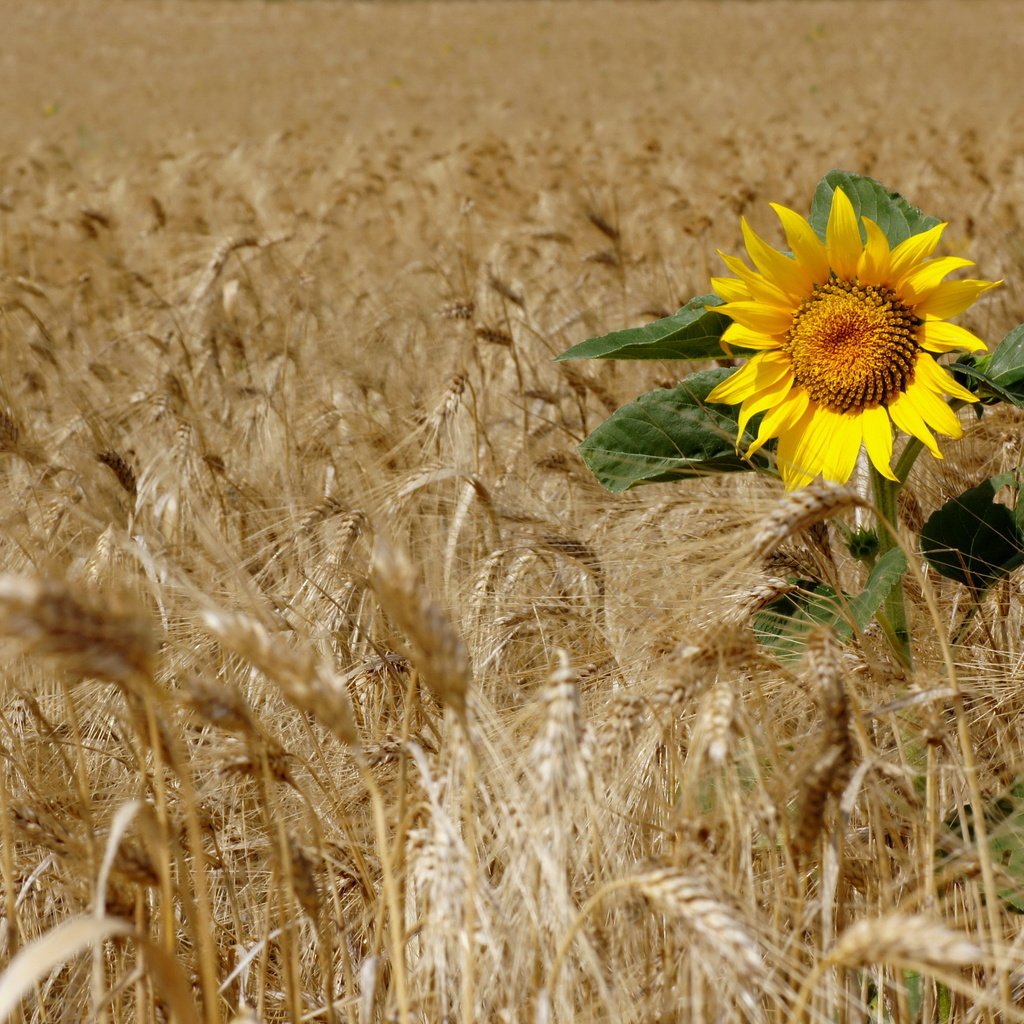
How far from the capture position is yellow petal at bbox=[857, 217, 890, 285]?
1.32 metres

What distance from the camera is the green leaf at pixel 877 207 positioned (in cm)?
144

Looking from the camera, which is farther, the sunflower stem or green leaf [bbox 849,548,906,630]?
the sunflower stem

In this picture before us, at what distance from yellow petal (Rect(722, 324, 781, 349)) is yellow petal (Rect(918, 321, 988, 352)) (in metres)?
0.17

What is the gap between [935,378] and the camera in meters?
1.32

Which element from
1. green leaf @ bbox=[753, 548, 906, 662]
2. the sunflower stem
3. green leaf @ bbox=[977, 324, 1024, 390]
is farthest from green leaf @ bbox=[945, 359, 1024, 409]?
green leaf @ bbox=[753, 548, 906, 662]

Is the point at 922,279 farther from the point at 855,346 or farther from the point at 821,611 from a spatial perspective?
the point at 821,611

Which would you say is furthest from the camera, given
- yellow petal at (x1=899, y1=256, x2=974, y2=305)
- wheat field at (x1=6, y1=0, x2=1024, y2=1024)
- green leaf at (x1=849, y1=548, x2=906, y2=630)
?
yellow petal at (x1=899, y1=256, x2=974, y2=305)

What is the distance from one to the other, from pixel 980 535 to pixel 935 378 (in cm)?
23

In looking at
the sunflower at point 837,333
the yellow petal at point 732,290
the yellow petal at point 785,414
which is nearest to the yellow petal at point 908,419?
the sunflower at point 837,333

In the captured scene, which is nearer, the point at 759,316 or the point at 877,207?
the point at 759,316

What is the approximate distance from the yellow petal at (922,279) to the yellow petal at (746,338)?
0.54ft

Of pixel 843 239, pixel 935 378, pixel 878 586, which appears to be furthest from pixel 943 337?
pixel 878 586

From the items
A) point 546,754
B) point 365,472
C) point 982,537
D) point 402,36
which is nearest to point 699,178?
point 365,472

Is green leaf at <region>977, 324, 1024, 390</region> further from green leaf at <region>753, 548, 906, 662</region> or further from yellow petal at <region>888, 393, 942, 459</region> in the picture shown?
green leaf at <region>753, 548, 906, 662</region>
